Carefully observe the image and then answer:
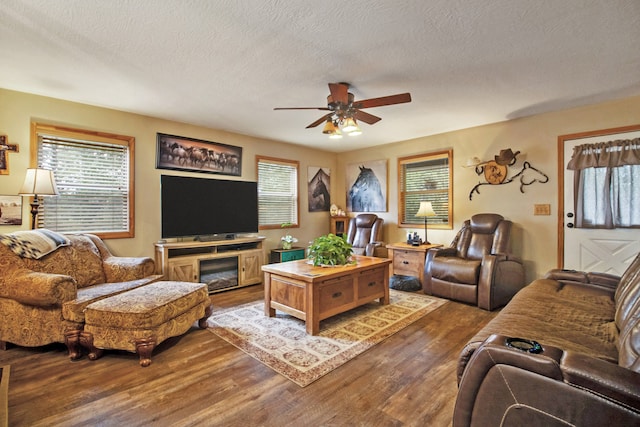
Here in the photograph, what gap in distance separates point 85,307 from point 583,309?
362cm

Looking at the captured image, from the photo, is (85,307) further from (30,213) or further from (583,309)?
(583,309)

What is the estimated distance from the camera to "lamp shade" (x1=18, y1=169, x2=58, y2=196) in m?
2.86

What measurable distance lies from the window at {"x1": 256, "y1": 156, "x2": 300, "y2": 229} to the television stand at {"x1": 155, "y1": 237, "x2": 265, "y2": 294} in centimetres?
72

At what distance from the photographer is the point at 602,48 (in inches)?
92.0

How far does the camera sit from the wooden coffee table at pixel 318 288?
2768mm

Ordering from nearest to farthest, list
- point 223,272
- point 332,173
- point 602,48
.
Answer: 1. point 602,48
2. point 223,272
3. point 332,173

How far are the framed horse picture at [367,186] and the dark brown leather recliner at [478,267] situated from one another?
1765 mm

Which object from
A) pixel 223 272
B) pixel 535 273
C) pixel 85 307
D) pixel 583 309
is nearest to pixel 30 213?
pixel 85 307

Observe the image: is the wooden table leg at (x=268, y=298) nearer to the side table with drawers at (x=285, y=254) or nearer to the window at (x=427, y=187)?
the side table with drawers at (x=285, y=254)

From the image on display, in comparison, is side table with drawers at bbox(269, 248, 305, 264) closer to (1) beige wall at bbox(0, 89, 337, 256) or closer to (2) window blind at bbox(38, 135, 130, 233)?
(1) beige wall at bbox(0, 89, 337, 256)

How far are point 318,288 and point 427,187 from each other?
322cm

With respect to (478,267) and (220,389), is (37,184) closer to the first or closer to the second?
(220,389)

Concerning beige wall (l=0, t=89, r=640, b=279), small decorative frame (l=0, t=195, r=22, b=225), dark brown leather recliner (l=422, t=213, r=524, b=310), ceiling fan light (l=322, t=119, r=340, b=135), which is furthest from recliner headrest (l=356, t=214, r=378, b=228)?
small decorative frame (l=0, t=195, r=22, b=225)

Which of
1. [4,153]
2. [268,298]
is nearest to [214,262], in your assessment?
[268,298]
